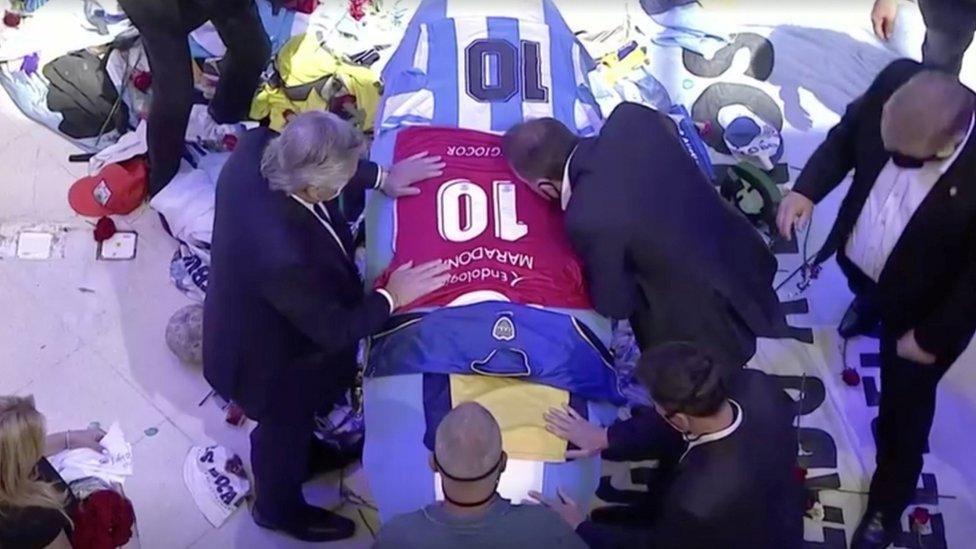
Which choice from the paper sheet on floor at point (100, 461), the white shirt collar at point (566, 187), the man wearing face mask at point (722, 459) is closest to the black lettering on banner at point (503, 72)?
the white shirt collar at point (566, 187)

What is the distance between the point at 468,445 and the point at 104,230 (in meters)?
2.09

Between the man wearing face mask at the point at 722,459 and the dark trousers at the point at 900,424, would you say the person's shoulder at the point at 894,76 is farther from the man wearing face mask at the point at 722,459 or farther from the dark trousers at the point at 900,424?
the man wearing face mask at the point at 722,459

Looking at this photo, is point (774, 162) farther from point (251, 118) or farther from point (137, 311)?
point (137, 311)

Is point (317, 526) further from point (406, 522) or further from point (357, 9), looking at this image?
point (357, 9)

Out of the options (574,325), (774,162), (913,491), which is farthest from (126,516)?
(774,162)

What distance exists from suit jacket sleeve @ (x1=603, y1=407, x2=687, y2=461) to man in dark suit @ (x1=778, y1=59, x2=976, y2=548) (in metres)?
0.59

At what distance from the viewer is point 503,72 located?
131 inches

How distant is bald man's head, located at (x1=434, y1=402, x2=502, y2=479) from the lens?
225 centimetres

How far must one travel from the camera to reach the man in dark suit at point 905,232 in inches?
107

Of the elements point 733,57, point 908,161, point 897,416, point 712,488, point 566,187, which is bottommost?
point 897,416

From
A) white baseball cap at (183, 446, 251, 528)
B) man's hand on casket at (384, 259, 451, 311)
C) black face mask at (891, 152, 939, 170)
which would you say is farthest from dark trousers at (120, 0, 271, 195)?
black face mask at (891, 152, 939, 170)

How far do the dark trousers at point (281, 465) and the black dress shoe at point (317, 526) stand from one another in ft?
0.05

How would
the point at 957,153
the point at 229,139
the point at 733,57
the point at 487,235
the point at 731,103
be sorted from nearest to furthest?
the point at 957,153, the point at 487,235, the point at 229,139, the point at 731,103, the point at 733,57

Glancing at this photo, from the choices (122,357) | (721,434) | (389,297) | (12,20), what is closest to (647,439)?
(721,434)
